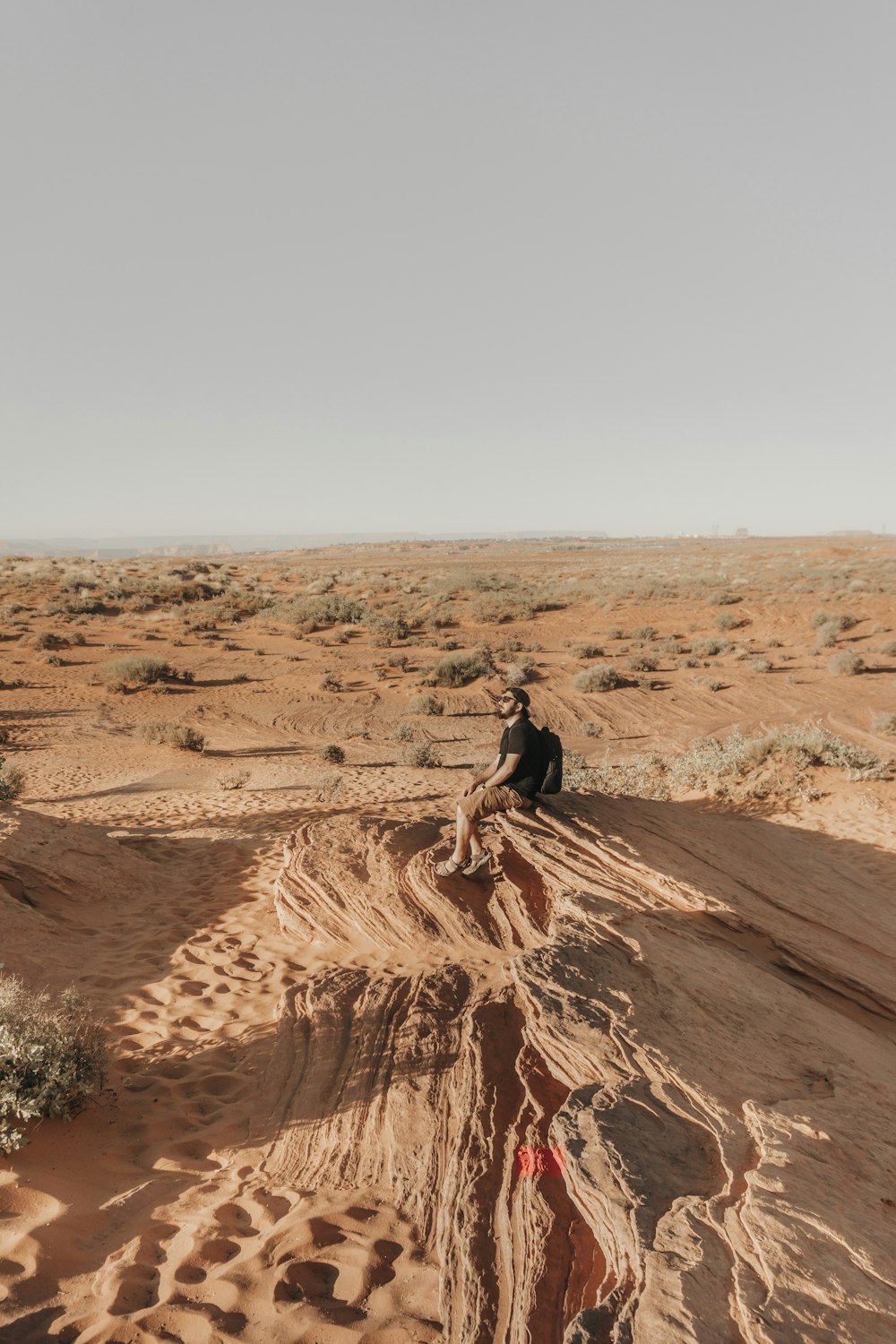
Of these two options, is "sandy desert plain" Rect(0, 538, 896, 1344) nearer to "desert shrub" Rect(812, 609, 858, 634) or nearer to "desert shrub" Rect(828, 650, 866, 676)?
"desert shrub" Rect(828, 650, 866, 676)

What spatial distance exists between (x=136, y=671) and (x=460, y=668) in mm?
10152

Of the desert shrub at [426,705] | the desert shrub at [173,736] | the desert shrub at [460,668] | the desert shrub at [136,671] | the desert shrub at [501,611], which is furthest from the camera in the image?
the desert shrub at [501,611]

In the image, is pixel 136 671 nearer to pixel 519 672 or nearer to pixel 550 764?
pixel 519 672

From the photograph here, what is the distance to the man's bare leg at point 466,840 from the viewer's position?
20.4 feet

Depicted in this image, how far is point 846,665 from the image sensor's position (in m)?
21.6

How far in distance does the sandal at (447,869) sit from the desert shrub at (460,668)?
15.5m

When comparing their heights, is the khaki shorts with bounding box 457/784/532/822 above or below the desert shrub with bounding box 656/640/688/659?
above

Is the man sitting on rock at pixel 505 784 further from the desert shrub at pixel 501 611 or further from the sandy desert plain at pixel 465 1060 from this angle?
the desert shrub at pixel 501 611

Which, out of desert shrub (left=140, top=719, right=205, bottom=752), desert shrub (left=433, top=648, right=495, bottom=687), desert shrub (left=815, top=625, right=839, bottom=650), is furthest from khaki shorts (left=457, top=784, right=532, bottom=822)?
desert shrub (left=815, top=625, right=839, bottom=650)

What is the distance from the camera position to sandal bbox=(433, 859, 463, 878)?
A: 6.22 metres

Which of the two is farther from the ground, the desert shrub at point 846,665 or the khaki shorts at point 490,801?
the khaki shorts at point 490,801

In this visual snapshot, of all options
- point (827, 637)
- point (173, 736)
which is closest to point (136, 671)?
point (173, 736)

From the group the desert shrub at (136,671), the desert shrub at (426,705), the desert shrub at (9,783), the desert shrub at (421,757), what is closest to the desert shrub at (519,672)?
the desert shrub at (426,705)

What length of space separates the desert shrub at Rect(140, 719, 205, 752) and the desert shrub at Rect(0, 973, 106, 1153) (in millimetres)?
11914
